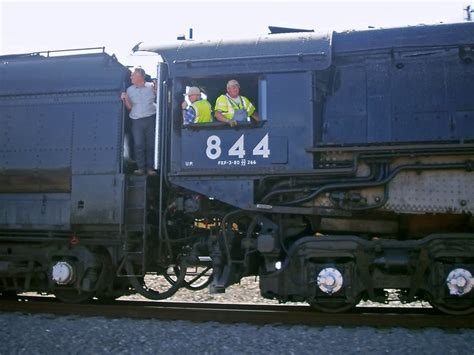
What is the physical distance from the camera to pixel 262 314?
6.64m

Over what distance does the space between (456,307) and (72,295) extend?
17.6ft

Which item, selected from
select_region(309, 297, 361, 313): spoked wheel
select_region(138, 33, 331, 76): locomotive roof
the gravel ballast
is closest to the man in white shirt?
select_region(138, 33, 331, 76): locomotive roof

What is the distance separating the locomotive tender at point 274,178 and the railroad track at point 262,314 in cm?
27

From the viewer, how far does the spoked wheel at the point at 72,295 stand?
25.5ft

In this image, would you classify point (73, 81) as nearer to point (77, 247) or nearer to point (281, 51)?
point (77, 247)

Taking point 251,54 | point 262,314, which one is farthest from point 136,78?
point 262,314

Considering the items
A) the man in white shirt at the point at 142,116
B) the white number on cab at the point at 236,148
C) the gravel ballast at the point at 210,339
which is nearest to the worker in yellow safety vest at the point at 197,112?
the white number on cab at the point at 236,148

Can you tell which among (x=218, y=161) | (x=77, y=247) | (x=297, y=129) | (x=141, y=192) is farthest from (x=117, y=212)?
(x=297, y=129)

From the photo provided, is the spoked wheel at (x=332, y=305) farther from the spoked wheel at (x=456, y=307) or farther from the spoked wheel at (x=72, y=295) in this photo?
the spoked wheel at (x=72, y=295)

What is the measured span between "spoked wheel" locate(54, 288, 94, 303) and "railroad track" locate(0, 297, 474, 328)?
0.24 meters

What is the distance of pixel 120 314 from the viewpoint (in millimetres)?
6980

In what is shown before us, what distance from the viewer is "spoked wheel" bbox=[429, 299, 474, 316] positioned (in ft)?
20.8

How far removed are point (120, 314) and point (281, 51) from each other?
410 cm

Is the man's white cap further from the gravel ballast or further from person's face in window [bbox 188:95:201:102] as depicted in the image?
the gravel ballast
